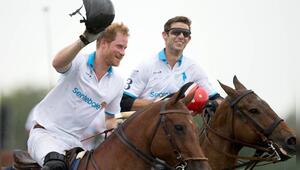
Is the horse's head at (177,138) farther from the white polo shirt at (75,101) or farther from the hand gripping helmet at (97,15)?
the white polo shirt at (75,101)

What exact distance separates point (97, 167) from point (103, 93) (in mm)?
1040

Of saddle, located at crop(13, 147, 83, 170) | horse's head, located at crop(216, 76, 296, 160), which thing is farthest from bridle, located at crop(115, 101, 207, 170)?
horse's head, located at crop(216, 76, 296, 160)

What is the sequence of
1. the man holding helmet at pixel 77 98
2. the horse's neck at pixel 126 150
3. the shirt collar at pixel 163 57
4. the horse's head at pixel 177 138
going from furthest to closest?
the shirt collar at pixel 163 57 < the man holding helmet at pixel 77 98 < the horse's neck at pixel 126 150 < the horse's head at pixel 177 138

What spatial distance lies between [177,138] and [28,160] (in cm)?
208

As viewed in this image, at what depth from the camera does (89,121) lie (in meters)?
8.53

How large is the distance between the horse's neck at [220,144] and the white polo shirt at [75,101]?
168cm

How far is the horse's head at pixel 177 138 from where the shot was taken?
23.4 ft

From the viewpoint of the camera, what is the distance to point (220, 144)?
31.6ft

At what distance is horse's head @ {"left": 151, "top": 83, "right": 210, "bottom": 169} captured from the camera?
714 cm

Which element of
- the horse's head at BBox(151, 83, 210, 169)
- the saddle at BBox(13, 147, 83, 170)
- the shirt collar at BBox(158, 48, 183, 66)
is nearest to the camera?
the horse's head at BBox(151, 83, 210, 169)

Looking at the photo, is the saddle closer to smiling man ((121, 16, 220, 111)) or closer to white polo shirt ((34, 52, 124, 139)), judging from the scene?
white polo shirt ((34, 52, 124, 139))

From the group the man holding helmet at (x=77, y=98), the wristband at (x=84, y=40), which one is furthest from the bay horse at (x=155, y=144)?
the wristband at (x=84, y=40)

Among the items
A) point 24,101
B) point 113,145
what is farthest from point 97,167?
point 24,101

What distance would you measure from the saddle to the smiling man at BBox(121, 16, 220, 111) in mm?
1928
